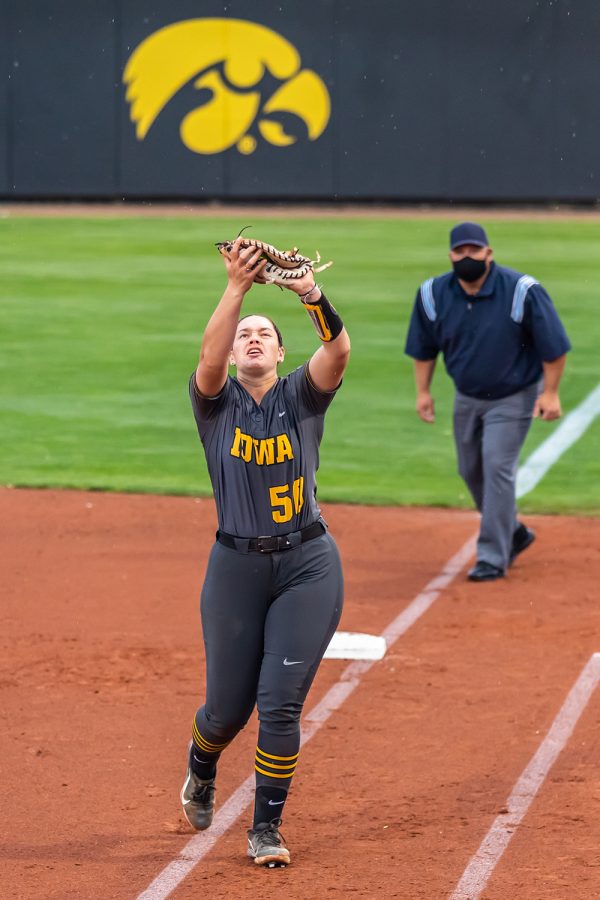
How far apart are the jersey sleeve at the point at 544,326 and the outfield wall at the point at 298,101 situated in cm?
2362

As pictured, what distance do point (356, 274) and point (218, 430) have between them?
19.2 m

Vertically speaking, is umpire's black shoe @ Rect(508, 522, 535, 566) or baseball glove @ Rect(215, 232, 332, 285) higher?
baseball glove @ Rect(215, 232, 332, 285)

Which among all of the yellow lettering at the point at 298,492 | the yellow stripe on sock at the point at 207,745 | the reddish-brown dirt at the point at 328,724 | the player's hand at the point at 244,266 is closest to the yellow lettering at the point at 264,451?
the yellow lettering at the point at 298,492

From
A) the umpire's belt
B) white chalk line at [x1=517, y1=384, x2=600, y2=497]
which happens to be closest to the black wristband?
the umpire's belt

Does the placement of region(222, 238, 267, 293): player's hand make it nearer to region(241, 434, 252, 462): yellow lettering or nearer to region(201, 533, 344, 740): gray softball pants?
region(241, 434, 252, 462): yellow lettering

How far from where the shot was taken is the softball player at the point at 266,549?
5.58 meters

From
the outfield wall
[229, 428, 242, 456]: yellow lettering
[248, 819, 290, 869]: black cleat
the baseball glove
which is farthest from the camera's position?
the outfield wall

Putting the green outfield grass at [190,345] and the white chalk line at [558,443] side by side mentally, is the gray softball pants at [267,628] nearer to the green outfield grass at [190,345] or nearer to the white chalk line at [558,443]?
the green outfield grass at [190,345]

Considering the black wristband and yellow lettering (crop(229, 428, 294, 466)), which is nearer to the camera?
the black wristband

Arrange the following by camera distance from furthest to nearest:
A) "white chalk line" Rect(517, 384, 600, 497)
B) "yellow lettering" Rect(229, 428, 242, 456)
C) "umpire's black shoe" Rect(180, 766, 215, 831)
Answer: "white chalk line" Rect(517, 384, 600, 497) < "umpire's black shoe" Rect(180, 766, 215, 831) < "yellow lettering" Rect(229, 428, 242, 456)

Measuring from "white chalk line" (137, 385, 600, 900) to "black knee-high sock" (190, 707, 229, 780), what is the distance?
0.27 m

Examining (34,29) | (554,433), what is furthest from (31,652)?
(34,29)

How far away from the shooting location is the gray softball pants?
559 cm

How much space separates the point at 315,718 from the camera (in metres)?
7.28
